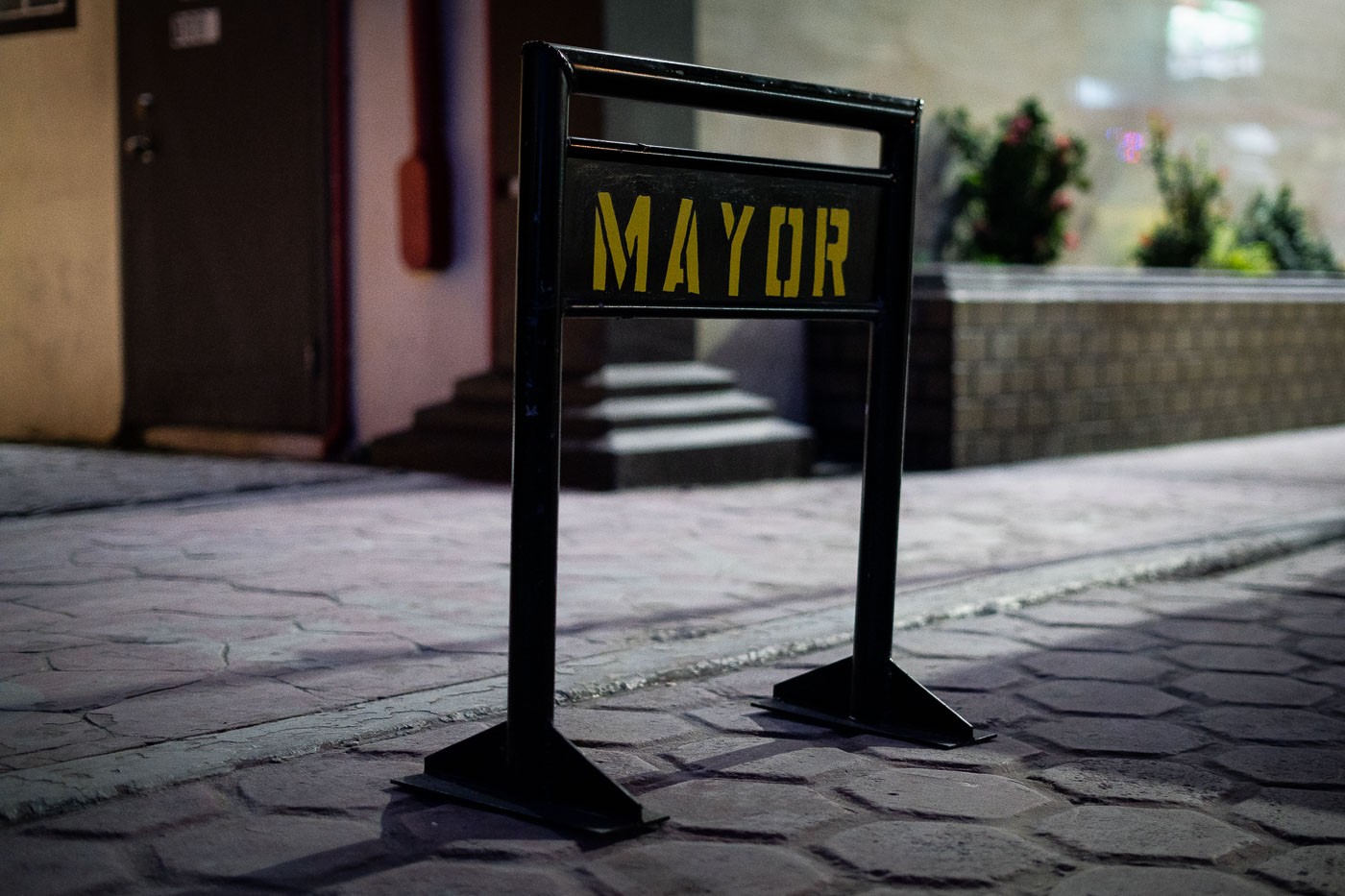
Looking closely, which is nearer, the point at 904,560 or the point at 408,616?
the point at 408,616

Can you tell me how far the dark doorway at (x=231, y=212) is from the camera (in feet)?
23.8

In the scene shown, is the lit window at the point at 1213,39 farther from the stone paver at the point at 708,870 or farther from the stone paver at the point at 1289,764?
the stone paver at the point at 708,870

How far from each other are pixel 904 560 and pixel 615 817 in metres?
2.55

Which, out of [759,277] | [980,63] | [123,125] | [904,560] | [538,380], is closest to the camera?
[538,380]

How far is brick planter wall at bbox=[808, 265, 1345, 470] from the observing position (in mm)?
7129

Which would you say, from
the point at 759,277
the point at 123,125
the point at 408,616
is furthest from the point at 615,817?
the point at 123,125

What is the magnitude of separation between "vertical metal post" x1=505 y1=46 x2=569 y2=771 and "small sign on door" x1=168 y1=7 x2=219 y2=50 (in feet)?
19.2

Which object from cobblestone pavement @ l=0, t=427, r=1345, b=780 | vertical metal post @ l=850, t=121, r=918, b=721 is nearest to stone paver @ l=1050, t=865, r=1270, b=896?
vertical metal post @ l=850, t=121, r=918, b=721

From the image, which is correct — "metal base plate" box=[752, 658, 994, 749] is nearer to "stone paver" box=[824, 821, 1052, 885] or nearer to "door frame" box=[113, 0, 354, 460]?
"stone paver" box=[824, 821, 1052, 885]

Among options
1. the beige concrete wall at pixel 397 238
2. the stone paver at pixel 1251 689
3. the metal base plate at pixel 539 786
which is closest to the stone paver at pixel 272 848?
the metal base plate at pixel 539 786

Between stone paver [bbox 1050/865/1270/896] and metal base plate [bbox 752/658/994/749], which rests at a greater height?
metal base plate [bbox 752/658/994/749]

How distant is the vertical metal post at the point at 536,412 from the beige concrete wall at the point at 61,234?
21.1ft

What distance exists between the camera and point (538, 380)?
2.27 metres

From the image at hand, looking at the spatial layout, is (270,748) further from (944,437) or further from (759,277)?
(944,437)
